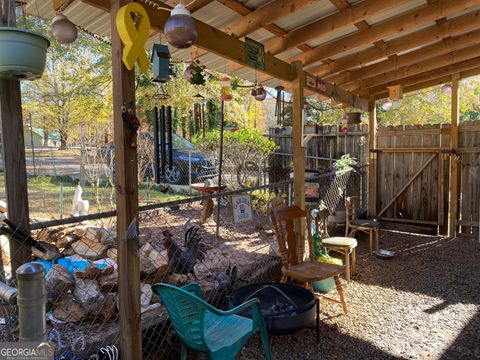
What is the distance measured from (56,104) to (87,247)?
6295 millimetres

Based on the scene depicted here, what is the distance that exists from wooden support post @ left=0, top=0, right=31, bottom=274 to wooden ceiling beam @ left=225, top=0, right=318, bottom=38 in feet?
7.17

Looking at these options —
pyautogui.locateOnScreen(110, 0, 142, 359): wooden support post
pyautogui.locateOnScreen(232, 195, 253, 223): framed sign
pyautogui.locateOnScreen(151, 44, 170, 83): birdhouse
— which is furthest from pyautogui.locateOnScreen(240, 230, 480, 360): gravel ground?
pyautogui.locateOnScreen(151, 44, 170, 83): birdhouse

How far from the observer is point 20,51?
164 cm

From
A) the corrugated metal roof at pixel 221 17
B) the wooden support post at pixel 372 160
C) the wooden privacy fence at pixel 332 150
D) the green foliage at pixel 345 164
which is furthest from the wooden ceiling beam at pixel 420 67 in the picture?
the corrugated metal roof at pixel 221 17

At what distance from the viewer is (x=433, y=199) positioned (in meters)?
6.81

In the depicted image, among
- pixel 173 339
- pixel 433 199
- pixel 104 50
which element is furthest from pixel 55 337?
pixel 104 50

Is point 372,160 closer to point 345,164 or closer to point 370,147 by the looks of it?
point 370,147

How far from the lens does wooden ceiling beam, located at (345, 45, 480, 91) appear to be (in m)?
5.42

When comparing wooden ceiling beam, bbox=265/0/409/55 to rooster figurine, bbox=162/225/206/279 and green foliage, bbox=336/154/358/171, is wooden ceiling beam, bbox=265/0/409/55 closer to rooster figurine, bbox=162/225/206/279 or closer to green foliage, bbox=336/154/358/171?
rooster figurine, bbox=162/225/206/279

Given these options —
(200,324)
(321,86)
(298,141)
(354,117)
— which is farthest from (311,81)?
(200,324)

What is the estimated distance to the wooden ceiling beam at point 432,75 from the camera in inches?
236

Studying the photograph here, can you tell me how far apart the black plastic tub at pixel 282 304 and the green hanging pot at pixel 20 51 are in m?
2.06

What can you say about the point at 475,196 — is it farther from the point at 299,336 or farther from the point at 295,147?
the point at 299,336

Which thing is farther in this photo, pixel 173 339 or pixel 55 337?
pixel 173 339
